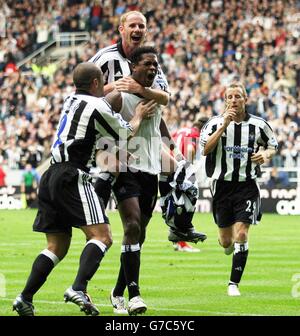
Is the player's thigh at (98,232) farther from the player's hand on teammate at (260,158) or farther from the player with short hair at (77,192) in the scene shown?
the player's hand on teammate at (260,158)

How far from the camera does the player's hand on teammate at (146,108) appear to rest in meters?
9.54

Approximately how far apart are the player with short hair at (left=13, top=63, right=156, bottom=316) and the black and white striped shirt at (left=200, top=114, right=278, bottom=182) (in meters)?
3.18

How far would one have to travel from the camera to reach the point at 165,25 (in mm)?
37500

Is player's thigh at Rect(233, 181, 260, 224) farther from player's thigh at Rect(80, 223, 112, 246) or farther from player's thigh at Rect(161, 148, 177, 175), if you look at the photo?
player's thigh at Rect(80, 223, 112, 246)

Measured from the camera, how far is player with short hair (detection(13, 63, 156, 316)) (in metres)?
8.75

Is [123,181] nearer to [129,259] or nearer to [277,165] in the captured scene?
[129,259]

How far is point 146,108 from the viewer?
9.56 metres

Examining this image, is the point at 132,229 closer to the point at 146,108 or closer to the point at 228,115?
the point at 146,108

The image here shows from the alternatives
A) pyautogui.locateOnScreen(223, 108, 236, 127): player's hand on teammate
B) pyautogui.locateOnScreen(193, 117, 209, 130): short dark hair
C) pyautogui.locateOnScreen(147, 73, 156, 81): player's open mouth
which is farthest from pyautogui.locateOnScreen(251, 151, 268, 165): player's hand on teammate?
pyautogui.locateOnScreen(193, 117, 209, 130): short dark hair

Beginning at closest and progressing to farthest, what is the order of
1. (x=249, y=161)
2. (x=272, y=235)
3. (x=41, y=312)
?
(x=41, y=312) < (x=249, y=161) < (x=272, y=235)

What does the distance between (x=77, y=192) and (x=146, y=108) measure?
4.02 ft

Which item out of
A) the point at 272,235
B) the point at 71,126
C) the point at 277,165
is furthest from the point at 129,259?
the point at 277,165

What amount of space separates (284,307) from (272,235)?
35.8 ft

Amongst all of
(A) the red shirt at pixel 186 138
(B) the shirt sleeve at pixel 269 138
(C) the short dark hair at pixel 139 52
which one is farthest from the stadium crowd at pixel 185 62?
(C) the short dark hair at pixel 139 52
